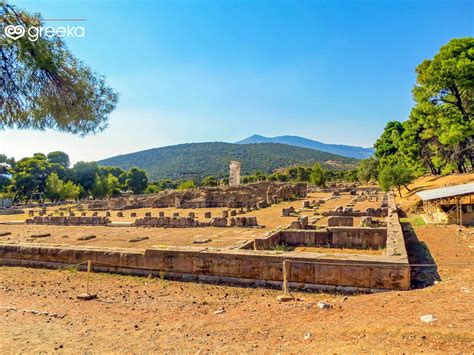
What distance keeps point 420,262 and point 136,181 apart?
80.0m

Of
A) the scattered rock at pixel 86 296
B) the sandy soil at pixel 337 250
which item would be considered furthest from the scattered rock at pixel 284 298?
the sandy soil at pixel 337 250

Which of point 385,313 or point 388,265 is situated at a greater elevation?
point 388,265

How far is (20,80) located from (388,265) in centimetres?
838

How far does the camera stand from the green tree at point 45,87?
6.04 metres

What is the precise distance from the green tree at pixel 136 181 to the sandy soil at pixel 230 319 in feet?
252

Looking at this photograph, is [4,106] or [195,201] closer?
[4,106]

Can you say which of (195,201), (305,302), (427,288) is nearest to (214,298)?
(305,302)

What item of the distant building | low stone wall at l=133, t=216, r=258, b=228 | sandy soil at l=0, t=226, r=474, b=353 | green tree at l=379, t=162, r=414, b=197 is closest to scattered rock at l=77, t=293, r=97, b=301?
sandy soil at l=0, t=226, r=474, b=353

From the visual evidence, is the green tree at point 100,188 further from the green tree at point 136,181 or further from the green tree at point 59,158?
the green tree at point 136,181

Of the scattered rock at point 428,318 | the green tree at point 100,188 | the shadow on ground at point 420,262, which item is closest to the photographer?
the scattered rock at point 428,318

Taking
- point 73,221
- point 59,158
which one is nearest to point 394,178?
point 73,221

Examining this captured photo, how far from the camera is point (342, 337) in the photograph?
5289mm

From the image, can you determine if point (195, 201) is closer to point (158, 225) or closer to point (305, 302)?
point (158, 225)

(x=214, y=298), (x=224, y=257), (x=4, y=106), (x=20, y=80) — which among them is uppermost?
(x=20, y=80)
